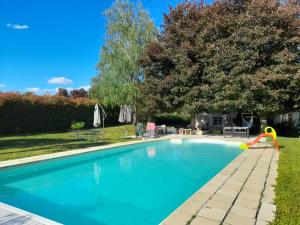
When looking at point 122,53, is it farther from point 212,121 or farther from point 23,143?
point 23,143

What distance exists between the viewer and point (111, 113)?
27078 mm

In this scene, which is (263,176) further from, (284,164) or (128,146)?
(128,146)

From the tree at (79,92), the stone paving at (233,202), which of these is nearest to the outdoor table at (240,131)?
the stone paving at (233,202)

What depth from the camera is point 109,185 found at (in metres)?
7.40

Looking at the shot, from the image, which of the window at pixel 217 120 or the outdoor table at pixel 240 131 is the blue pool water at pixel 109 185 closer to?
the outdoor table at pixel 240 131

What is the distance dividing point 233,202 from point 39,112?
18.5m

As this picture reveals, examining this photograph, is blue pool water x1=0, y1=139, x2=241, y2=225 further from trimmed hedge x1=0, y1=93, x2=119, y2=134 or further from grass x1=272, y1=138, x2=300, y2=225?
trimmed hedge x1=0, y1=93, x2=119, y2=134

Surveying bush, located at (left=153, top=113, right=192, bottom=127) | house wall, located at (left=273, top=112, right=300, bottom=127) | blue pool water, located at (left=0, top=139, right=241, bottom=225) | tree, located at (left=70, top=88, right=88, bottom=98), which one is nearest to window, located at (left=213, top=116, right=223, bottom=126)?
bush, located at (left=153, top=113, right=192, bottom=127)

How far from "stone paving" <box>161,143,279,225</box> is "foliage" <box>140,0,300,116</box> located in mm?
10111

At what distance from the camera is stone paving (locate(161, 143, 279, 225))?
12.4 feet

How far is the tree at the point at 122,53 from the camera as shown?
21578mm

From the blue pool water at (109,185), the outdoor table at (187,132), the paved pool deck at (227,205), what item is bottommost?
the blue pool water at (109,185)

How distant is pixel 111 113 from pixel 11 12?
44.8 feet

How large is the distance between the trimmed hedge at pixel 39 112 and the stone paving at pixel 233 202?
54.6 ft
